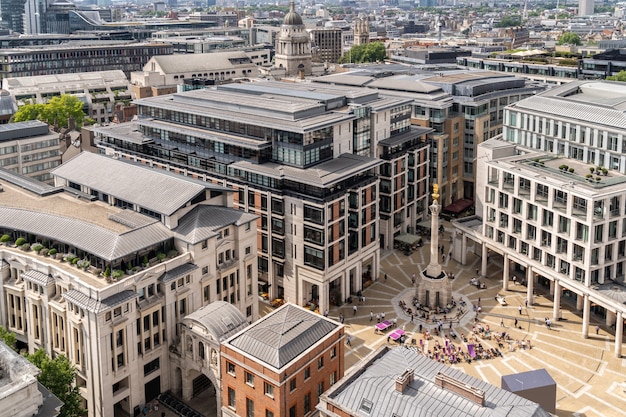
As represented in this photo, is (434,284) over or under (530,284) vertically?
over

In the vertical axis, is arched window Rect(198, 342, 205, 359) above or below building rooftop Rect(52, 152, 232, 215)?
below

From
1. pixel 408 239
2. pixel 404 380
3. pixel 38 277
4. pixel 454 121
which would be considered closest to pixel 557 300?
pixel 408 239

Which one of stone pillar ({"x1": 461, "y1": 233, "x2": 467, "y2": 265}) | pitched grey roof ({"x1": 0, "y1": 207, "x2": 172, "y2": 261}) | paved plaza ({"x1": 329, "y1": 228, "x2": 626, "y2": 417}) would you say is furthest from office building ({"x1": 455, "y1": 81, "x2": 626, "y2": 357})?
pitched grey roof ({"x1": 0, "y1": 207, "x2": 172, "y2": 261})

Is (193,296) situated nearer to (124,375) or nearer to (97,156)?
(124,375)

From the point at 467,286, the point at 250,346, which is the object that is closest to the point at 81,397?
the point at 250,346

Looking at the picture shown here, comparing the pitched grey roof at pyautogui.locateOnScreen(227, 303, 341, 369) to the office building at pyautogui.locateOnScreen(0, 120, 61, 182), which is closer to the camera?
the pitched grey roof at pyautogui.locateOnScreen(227, 303, 341, 369)

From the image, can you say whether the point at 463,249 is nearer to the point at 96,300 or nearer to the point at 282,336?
the point at 282,336

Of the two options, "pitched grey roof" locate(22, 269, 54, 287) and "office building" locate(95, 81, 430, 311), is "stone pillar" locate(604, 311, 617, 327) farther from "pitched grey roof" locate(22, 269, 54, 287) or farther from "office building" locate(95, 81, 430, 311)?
"pitched grey roof" locate(22, 269, 54, 287)

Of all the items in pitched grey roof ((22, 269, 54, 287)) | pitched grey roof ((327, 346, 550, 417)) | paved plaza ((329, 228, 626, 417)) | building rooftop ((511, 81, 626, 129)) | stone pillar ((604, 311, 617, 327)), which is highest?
building rooftop ((511, 81, 626, 129))
